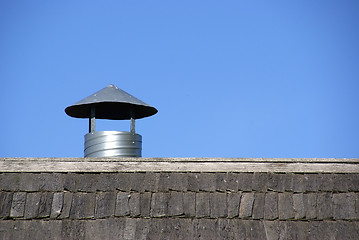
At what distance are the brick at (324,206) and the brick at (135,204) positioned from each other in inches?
76.0

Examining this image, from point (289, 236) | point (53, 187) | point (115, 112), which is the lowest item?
point (289, 236)

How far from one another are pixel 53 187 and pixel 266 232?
7.53 feet

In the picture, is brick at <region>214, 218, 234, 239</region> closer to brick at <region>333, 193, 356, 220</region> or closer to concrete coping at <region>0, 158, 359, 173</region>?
concrete coping at <region>0, 158, 359, 173</region>

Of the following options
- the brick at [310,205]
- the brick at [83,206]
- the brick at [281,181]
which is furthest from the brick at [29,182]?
the brick at [310,205]

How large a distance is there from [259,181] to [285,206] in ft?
1.25

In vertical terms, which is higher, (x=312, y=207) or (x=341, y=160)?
(x=341, y=160)

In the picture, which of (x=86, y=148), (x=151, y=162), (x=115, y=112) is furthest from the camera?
(x=115, y=112)

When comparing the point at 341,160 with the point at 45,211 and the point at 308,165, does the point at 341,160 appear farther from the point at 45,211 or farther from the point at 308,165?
the point at 45,211

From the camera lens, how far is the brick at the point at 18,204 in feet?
16.5

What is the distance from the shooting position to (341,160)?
5.63 metres

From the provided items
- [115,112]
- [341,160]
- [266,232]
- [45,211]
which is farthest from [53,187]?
[115,112]

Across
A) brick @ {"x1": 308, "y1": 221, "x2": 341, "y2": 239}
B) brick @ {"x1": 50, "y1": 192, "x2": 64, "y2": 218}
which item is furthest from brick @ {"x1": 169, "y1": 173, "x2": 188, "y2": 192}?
brick @ {"x1": 308, "y1": 221, "x2": 341, "y2": 239}

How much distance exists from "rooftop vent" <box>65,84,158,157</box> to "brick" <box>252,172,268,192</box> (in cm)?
243

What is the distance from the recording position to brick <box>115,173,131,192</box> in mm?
5153
